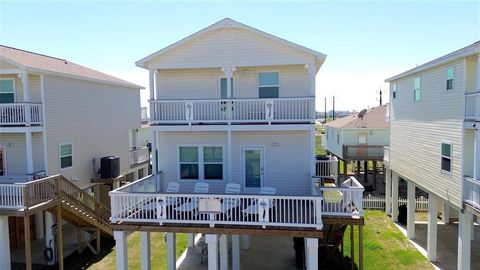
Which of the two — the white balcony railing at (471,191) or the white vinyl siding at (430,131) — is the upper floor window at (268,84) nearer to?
the white vinyl siding at (430,131)

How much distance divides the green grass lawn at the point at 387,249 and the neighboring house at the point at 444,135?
31.6 inches

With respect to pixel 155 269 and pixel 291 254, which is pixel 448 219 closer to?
pixel 291 254

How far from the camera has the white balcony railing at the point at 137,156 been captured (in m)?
24.2

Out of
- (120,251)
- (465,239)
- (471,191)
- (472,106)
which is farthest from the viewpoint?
(465,239)

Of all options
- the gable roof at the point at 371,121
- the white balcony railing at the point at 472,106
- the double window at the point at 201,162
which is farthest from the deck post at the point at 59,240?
the gable roof at the point at 371,121

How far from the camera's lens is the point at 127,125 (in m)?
23.7

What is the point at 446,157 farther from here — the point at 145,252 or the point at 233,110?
the point at 145,252

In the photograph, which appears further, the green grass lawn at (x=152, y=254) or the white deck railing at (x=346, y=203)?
the green grass lawn at (x=152, y=254)

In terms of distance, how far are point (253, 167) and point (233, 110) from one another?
2.43m

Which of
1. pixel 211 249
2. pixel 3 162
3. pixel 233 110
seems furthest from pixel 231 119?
pixel 3 162

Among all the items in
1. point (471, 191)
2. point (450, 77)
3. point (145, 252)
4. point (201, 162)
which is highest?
point (450, 77)

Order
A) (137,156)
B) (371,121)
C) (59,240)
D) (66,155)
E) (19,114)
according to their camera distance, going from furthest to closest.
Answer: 1. (371,121)
2. (137,156)
3. (66,155)
4. (19,114)
5. (59,240)

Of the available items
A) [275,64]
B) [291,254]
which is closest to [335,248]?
[291,254]

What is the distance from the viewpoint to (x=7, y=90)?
16359 mm
